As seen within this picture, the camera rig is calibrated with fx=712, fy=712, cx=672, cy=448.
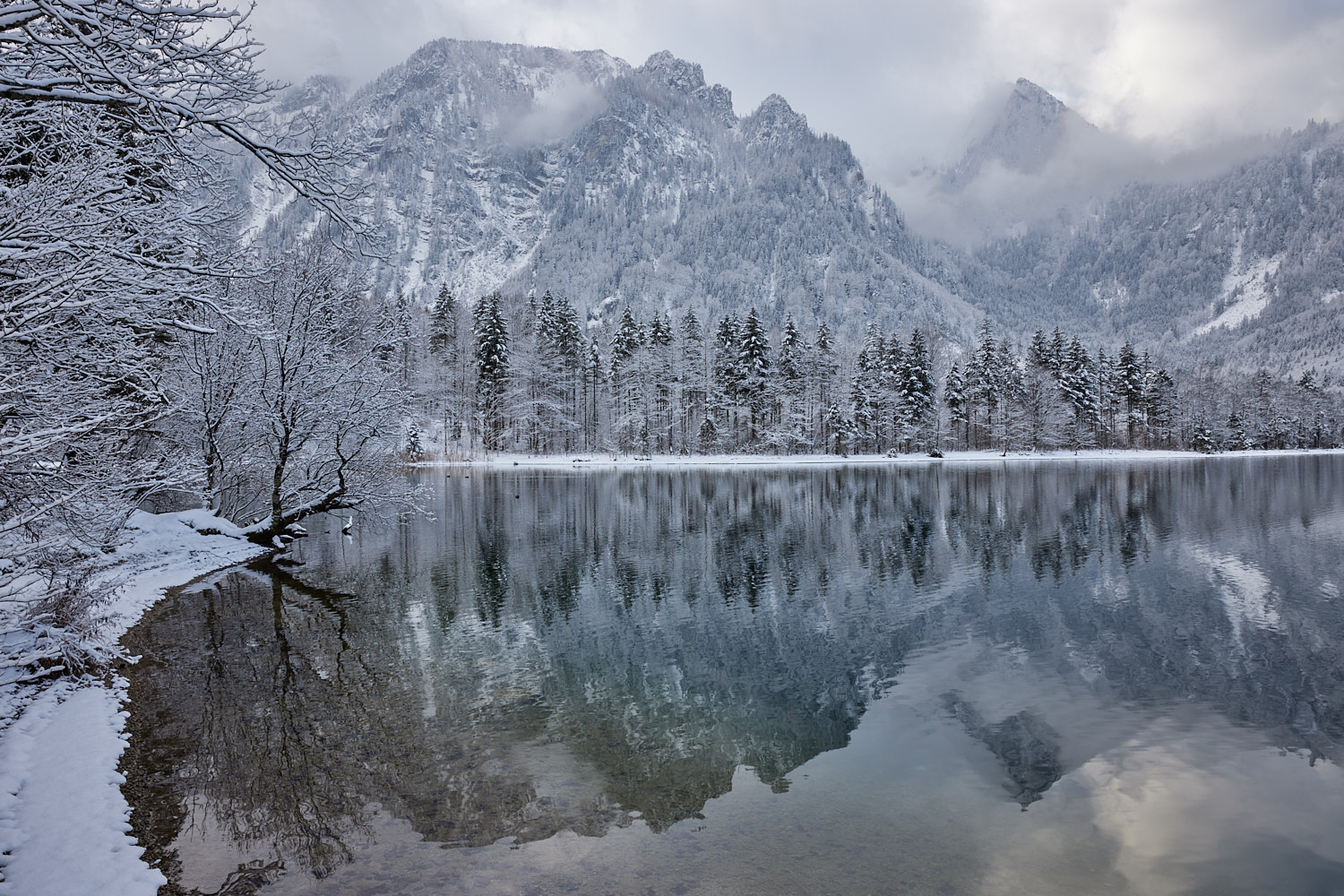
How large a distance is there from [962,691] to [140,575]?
1709 centimetres

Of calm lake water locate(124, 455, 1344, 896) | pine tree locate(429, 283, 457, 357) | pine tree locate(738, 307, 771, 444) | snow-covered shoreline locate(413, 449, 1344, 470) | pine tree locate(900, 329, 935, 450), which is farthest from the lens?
pine tree locate(900, 329, 935, 450)

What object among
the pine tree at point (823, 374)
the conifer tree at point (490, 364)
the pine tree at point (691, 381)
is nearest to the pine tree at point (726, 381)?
the pine tree at point (691, 381)

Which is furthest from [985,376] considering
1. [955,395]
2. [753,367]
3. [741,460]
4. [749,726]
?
[749,726]

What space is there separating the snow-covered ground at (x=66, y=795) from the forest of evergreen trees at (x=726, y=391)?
60.4 meters

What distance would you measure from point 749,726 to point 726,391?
6765 cm

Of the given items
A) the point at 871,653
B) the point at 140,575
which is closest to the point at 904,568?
the point at 871,653

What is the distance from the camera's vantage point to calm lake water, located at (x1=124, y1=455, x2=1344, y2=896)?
6109 mm

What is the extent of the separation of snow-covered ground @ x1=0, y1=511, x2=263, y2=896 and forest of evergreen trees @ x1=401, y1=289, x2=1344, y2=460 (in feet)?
198

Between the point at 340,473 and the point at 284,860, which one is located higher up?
the point at 340,473

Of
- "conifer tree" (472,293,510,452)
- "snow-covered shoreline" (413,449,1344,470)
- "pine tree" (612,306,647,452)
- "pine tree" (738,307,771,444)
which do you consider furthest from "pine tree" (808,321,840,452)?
"conifer tree" (472,293,510,452)

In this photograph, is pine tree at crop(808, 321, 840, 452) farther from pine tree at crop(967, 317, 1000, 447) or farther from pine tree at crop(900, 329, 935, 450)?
pine tree at crop(967, 317, 1000, 447)

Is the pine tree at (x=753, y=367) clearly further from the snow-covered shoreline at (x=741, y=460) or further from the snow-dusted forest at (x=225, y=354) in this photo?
the snow-covered shoreline at (x=741, y=460)

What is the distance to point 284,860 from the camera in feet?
19.4

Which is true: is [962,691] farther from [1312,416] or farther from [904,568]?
[1312,416]
